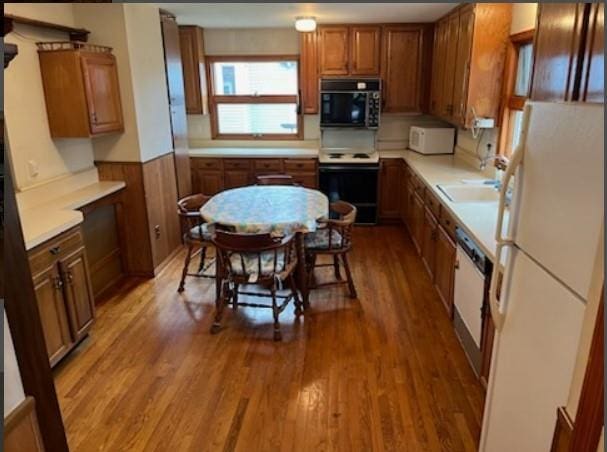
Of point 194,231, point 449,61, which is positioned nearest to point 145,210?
point 194,231

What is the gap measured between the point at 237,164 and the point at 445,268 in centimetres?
298

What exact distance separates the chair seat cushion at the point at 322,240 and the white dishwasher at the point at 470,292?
0.98 m

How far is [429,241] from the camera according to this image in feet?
12.4

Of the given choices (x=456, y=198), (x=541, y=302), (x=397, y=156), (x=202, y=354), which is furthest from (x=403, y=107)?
(x=541, y=302)

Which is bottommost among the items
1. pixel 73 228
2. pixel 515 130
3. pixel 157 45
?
pixel 73 228

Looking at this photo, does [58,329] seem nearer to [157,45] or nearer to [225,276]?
[225,276]

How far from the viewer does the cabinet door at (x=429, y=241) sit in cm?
355

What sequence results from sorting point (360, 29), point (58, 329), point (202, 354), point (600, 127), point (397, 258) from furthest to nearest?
point (360, 29) < point (397, 258) < point (202, 354) < point (58, 329) < point (600, 127)

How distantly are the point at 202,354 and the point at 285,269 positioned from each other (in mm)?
784

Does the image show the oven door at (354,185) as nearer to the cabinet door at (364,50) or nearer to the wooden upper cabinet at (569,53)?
the cabinet door at (364,50)

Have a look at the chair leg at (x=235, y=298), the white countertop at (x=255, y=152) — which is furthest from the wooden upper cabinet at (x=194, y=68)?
the chair leg at (x=235, y=298)

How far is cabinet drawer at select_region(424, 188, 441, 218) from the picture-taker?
11.1 feet

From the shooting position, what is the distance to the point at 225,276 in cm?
304

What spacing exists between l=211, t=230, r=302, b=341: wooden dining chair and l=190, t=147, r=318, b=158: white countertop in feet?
7.38
